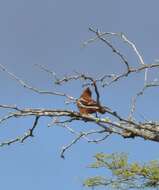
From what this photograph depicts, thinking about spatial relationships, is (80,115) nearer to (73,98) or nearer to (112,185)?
(73,98)

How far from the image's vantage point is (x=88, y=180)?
1425 cm

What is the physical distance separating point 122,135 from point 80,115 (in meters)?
0.45

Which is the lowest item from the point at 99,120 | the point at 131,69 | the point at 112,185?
the point at 112,185

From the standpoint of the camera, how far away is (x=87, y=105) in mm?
6055

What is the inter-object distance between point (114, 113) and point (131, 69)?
1.45ft

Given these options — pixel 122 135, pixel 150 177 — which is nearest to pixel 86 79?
pixel 122 135

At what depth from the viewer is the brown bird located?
5.95 meters

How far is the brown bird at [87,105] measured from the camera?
595 centimetres

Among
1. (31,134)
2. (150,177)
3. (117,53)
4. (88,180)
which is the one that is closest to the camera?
(117,53)

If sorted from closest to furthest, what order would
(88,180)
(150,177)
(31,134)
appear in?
1. (31,134)
2. (150,177)
3. (88,180)

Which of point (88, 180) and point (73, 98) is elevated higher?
point (73, 98)

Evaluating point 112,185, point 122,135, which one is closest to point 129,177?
point 112,185

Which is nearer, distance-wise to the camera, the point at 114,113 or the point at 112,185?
the point at 114,113

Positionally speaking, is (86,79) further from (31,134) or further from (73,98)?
(31,134)
